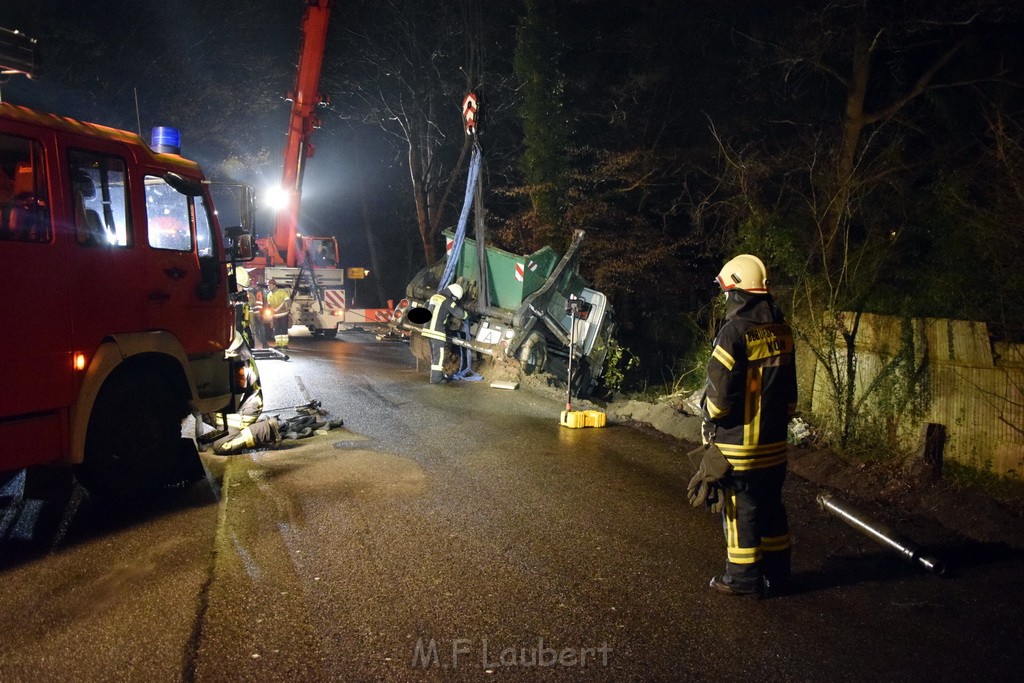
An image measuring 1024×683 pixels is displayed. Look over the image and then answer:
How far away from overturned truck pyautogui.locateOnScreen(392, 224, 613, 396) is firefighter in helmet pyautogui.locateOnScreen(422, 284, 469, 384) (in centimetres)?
25

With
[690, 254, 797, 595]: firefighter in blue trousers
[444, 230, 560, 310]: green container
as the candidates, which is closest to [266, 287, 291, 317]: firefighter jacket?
[444, 230, 560, 310]: green container

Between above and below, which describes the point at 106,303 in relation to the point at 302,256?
below

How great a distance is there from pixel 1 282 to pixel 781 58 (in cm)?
1229

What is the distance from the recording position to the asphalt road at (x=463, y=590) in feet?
10.9

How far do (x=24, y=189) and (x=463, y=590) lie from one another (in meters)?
3.90

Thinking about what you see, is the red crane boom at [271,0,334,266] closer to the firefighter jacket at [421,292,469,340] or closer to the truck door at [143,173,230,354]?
the firefighter jacket at [421,292,469,340]

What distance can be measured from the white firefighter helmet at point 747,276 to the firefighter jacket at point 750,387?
0.28 feet

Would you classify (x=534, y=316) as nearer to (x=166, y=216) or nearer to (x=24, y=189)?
(x=166, y=216)

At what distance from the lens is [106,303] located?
5.22 metres

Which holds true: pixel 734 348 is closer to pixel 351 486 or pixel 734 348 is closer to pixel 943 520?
pixel 943 520

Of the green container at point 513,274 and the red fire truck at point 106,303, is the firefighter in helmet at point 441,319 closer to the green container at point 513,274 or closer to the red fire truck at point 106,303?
the green container at point 513,274

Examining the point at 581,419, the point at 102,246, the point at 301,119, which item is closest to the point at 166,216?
the point at 102,246

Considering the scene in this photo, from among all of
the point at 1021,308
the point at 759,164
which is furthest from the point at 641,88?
the point at 1021,308

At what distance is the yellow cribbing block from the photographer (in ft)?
28.1
